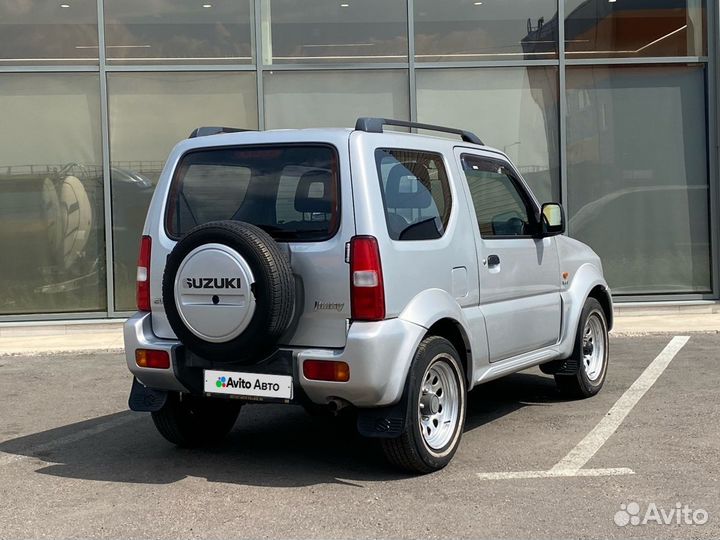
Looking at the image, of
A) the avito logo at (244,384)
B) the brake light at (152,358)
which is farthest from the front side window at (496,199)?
the brake light at (152,358)

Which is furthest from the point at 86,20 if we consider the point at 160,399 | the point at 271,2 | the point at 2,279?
the point at 160,399

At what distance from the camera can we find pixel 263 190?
16.7 feet

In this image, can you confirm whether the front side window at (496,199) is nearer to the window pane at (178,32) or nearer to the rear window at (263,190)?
the rear window at (263,190)

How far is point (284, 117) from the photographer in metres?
11.9

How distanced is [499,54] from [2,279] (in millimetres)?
6790

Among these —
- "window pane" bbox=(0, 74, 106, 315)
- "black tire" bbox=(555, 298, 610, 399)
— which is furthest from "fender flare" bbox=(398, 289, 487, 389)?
"window pane" bbox=(0, 74, 106, 315)

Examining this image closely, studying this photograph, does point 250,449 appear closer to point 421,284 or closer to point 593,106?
point 421,284

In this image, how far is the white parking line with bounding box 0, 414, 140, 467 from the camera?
564 centimetres

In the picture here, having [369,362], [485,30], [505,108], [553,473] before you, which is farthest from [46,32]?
[553,473]

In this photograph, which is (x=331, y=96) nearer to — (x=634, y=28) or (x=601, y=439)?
(x=634, y=28)

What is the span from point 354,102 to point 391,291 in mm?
7479

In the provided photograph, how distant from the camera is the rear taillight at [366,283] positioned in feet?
15.4

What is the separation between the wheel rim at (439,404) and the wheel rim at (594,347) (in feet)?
6.77

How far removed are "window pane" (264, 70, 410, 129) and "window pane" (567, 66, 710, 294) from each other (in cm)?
228
